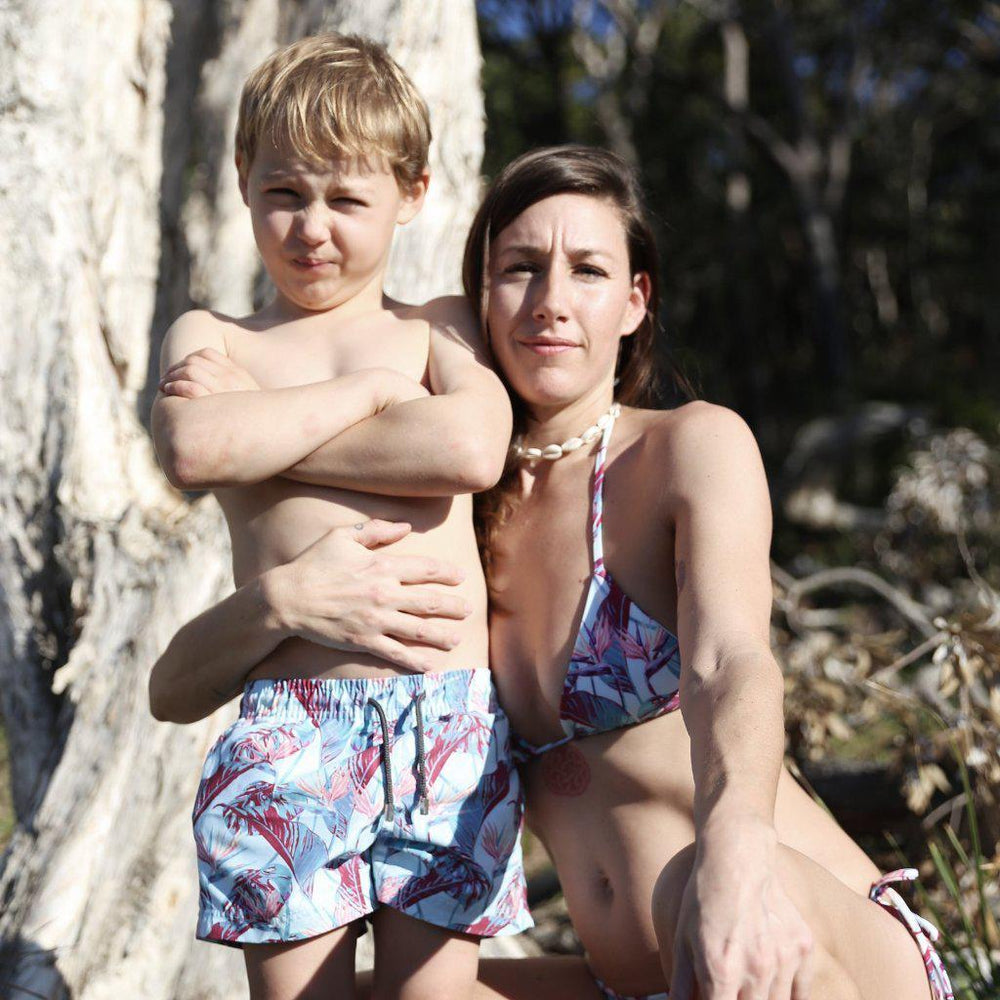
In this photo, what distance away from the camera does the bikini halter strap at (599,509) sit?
78.7 inches

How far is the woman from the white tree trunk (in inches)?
37.8

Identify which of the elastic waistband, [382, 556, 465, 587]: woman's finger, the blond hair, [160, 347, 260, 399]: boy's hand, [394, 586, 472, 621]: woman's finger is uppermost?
the blond hair

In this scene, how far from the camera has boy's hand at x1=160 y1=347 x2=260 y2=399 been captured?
6.20 ft

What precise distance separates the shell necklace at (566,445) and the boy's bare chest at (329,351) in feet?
0.77

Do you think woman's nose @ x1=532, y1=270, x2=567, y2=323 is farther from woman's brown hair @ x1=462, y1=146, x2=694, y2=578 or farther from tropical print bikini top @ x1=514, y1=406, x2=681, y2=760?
tropical print bikini top @ x1=514, y1=406, x2=681, y2=760

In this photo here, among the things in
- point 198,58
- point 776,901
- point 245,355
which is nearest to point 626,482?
point 245,355

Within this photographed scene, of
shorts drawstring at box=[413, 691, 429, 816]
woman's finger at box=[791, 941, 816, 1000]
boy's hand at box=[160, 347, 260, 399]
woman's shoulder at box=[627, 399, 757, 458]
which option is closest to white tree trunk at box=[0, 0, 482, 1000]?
boy's hand at box=[160, 347, 260, 399]

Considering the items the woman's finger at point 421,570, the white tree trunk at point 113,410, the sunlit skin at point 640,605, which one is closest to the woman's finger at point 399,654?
the woman's finger at point 421,570

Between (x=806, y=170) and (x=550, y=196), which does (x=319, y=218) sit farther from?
(x=806, y=170)

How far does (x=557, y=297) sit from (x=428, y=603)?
0.55 metres

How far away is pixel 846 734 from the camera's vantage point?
11.5 ft

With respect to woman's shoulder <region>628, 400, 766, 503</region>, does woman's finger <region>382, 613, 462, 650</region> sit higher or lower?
lower

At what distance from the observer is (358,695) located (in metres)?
1.88

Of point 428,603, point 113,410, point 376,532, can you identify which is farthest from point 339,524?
point 113,410
